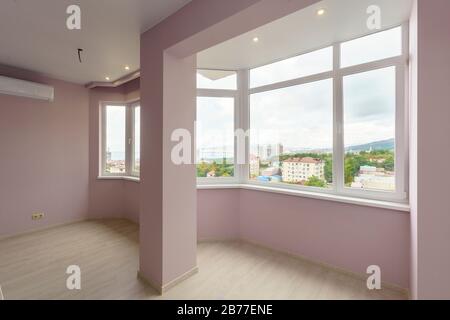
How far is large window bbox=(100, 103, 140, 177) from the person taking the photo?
4.09 metres

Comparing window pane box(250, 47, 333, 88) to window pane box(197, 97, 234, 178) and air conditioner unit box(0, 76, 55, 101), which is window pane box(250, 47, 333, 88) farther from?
air conditioner unit box(0, 76, 55, 101)

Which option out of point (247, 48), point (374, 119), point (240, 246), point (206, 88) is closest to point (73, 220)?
point (240, 246)

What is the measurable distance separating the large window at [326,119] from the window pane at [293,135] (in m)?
0.01

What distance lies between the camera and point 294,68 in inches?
109

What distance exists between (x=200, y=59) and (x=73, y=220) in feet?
12.1

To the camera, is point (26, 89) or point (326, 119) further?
point (26, 89)

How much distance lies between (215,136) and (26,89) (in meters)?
2.95

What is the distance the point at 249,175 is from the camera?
3.24 m

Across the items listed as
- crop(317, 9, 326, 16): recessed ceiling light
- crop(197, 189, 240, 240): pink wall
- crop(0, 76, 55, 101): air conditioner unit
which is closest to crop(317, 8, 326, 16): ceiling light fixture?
crop(317, 9, 326, 16): recessed ceiling light

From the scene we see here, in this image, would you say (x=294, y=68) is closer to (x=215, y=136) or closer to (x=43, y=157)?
(x=215, y=136)

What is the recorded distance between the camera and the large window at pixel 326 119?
2119 mm
